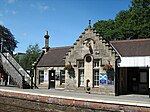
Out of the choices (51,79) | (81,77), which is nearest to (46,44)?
(51,79)

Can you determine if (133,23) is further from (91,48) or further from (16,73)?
(16,73)

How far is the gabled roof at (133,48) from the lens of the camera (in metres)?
22.2

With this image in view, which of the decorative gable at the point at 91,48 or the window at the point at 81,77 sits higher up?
the decorative gable at the point at 91,48

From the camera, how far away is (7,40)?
57.5 metres

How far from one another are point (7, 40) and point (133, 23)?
32.7 meters

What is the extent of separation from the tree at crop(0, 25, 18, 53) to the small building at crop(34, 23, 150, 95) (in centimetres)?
3425

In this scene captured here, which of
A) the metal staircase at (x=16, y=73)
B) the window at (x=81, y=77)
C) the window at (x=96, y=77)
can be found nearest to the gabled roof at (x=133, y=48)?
the window at (x=96, y=77)

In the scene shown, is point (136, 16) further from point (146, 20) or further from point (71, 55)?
point (71, 55)

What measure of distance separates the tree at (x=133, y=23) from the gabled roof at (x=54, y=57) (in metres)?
10.5

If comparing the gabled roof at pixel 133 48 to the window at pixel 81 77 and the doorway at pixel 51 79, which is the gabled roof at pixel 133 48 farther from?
the doorway at pixel 51 79

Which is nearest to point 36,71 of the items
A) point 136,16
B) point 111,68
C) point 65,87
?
point 65,87

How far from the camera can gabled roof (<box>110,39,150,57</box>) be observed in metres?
22.2

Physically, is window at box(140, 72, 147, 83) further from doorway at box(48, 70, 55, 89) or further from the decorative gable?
doorway at box(48, 70, 55, 89)

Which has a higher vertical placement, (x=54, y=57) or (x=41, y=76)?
(x=54, y=57)
